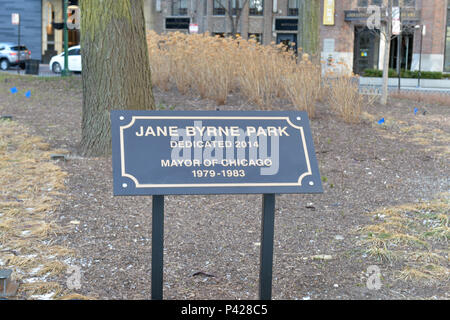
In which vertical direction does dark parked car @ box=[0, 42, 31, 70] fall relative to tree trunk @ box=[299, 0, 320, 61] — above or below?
below

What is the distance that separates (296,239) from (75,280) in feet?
6.90

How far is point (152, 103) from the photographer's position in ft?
26.9

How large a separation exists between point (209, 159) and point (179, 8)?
147ft

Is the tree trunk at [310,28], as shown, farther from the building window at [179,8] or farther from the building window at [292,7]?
the building window at [179,8]

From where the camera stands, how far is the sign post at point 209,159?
3.74 m

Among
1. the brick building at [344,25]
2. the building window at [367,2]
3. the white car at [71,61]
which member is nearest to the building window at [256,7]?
the brick building at [344,25]

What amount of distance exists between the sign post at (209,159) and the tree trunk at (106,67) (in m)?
4.10

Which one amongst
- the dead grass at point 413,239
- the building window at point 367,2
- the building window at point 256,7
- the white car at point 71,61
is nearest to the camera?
the dead grass at point 413,239

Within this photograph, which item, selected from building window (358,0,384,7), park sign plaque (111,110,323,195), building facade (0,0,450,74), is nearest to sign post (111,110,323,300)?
park sign plaque (111,110,323,195)

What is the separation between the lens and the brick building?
40438 millimetres

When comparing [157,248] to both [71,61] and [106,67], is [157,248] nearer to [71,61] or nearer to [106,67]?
[106,67]

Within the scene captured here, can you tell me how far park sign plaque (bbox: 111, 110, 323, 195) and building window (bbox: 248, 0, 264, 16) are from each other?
142 ft

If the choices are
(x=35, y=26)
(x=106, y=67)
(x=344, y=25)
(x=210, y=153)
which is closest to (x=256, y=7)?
(x=344, y=25)

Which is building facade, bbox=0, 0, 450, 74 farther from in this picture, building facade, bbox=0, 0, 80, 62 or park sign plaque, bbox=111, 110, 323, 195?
park sign plaque, bbox=111, 110, 323, 195
